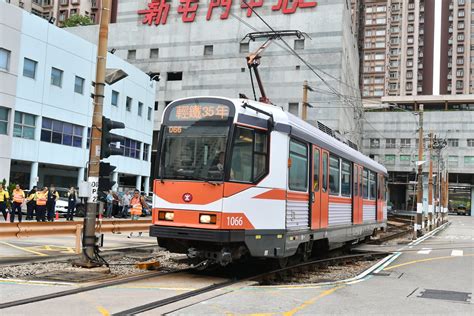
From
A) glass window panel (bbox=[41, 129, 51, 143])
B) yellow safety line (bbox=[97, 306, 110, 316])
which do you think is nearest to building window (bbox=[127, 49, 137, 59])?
glass window panel (bbox=[41, 129, 51, 143])

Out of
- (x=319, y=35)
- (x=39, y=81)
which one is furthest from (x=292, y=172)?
(x=319, y=35)

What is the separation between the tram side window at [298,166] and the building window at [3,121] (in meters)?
25.9

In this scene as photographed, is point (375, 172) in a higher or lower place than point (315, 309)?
higher

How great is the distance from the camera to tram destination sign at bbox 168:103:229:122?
9.89 m

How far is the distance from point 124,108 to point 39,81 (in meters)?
11.3

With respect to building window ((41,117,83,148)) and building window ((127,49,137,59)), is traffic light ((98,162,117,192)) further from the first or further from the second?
building window ((127,49,137,59))

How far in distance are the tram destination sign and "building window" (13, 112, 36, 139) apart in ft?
84.9

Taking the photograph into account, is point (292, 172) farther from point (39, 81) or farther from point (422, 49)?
point (422, 49)

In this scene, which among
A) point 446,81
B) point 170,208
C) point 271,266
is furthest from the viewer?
point 446,81

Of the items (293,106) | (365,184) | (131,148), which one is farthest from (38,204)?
(293,106)

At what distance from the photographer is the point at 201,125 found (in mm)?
9969

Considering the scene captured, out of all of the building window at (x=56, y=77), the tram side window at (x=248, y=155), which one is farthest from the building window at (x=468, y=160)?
the tram side window at (x=248, y=155)

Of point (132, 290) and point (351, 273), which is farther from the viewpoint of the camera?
point (351, 273)

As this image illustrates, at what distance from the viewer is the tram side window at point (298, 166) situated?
10.8m
